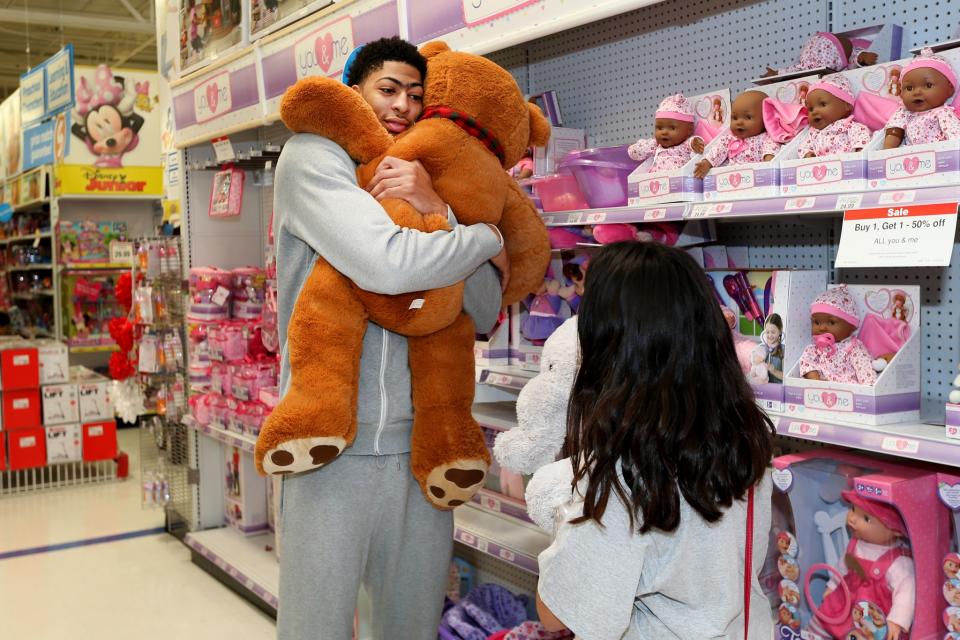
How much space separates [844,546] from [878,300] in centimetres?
54

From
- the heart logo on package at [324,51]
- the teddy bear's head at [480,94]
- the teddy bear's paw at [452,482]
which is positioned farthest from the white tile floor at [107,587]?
the teddy bear's head at [480,94]

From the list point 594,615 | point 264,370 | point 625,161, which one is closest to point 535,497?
point 594,615

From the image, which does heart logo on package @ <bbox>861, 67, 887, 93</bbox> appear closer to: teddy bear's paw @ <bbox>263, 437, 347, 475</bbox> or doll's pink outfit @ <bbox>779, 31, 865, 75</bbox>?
doll's pink outfit @ <bbox>779, 31, 865, 75</bbox>

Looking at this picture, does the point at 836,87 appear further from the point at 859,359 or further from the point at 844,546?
the point at 844,546

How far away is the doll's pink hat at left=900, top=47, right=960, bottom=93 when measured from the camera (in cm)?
173

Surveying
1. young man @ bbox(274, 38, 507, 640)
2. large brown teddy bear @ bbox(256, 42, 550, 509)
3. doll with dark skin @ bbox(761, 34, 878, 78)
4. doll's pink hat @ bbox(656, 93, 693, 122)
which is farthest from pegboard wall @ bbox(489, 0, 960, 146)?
young man @ bbox(274, 38, 507, 640)

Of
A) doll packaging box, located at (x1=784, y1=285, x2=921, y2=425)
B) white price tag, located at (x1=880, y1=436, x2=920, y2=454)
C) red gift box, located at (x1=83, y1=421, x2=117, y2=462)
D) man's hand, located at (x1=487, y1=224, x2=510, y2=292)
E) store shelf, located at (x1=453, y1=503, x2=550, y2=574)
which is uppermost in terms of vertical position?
man's hand, located at (x1=487, y1=224, x2=510, y2=292)

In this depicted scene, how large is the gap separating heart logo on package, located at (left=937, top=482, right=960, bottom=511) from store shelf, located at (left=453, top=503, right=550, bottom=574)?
3.68 ft

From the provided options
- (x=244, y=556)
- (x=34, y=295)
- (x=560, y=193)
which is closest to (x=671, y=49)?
(x=560, y=193)

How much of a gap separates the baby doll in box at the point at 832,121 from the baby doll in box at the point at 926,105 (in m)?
0.11

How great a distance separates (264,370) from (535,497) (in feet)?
9.07

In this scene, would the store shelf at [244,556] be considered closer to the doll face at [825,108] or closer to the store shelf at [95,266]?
the doll face at [825,108]

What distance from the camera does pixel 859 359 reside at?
6.23ft

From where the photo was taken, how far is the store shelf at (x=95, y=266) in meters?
8.87
